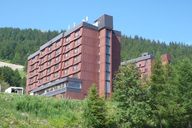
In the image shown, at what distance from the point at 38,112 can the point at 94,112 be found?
21.9 ft

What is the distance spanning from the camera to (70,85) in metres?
91.1

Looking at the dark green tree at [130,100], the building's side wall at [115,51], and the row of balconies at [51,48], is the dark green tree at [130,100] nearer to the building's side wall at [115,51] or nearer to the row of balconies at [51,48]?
the building's side wall at [115,51]

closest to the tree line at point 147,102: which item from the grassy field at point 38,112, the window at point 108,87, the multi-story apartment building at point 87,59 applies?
the grassy field at point 38,112

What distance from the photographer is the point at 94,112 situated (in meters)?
38.5

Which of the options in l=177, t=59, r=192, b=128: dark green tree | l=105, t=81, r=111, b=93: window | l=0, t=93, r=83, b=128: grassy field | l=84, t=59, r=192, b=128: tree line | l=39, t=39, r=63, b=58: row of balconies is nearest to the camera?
l=0, t=93, r=83, b=128: grassy field

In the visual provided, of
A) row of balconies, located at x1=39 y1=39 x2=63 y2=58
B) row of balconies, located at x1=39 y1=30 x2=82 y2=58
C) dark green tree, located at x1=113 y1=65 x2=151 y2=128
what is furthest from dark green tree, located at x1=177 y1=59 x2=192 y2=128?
row of balconies, located at x1=39 y1=39 x2=63 y2=58

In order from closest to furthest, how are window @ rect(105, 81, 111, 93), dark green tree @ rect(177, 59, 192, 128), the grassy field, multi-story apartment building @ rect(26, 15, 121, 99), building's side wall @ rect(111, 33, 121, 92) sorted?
the grassy field
dark green tree @ rect(177, 59, 192, 128)
multi-story apartment building @ rect(26, 15, 121, 99)
window @ rect(105, 81, 111, 93)
building's side wall @ rect(111, 33, 121, 92)

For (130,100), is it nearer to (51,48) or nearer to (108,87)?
(108,87)

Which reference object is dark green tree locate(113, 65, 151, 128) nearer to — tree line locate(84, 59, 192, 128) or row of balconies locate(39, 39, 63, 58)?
tree line locate(84, 59, 192, 128)

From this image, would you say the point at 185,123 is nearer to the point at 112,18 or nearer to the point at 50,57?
the point at 112,18

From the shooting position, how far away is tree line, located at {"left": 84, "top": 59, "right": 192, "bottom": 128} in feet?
126

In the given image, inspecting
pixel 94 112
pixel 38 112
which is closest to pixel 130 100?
pixel 94 112

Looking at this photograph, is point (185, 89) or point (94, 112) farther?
point (185, 89)

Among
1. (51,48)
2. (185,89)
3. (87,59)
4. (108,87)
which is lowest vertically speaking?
(185,89)
